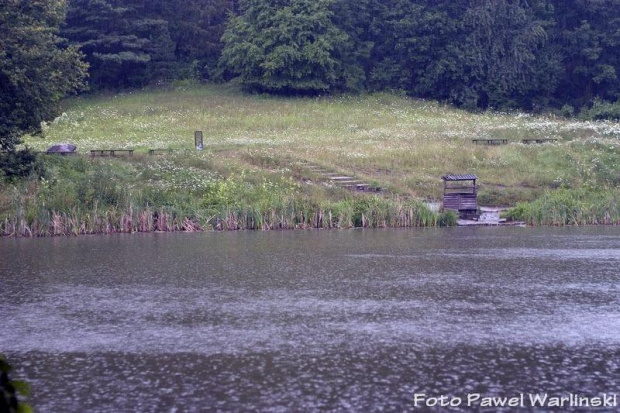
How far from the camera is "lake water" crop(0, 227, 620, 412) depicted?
41.6 feet

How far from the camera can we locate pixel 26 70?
35.2m

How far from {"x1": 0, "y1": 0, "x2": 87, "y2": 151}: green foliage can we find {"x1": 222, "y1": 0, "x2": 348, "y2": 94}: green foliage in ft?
95.5

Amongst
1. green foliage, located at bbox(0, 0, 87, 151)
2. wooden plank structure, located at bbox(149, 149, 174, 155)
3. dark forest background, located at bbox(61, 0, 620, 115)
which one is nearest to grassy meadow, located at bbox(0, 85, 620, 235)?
wooden plank structure, located at bbox(149, 149, 174, 155)

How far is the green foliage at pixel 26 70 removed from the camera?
115 ft

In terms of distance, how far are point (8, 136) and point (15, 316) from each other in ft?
63.3

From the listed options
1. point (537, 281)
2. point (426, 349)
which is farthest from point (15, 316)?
point (537, 281)

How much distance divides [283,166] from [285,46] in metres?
26.6

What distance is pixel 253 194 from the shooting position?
3672cm

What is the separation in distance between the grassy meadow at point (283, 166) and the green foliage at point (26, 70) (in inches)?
95.8

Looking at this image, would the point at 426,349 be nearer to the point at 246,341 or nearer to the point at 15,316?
the point at 246,341

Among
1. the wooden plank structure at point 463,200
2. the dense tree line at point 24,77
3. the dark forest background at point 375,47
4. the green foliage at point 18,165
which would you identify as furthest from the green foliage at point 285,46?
the green foliage at point 18,165

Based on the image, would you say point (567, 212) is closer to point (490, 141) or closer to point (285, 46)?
point (490, 141)

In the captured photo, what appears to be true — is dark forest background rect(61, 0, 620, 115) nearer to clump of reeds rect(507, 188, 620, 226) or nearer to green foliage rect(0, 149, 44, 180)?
green foliage rect(0, 149, 44, 180)

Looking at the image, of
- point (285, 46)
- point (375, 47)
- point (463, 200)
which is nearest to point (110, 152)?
point (463, 200)
